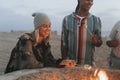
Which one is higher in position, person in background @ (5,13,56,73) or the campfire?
person in background @ (5,13,56,73)

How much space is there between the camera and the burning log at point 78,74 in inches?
213

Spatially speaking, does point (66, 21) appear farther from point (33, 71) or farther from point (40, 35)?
point (33, 71)

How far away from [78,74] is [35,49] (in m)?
0.73

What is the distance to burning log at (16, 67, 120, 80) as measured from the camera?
542 centimetres

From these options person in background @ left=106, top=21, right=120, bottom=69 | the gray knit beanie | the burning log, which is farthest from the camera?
person in background @ left=106, top=21, right=120, bottom=69

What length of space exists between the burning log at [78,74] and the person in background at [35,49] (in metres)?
0.27

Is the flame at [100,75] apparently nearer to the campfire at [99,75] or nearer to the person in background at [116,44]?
the campfire at [99,75]

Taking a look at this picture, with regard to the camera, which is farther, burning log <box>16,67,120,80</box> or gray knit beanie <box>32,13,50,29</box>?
gray knit beanie <box>32,13,50,29</box>

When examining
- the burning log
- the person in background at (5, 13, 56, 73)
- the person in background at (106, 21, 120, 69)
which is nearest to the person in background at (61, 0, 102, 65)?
the person in background at (106, 21, 120, 69)

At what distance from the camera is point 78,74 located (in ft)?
18.4

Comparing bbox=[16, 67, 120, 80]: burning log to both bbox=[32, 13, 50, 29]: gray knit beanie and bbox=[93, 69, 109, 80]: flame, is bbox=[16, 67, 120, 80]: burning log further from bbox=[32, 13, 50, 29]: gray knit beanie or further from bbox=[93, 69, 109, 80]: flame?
bbox=[32, 13, 50, 29]: gray knit beanie

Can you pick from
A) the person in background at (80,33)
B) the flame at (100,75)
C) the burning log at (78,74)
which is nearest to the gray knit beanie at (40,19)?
the person in background at (80,33)

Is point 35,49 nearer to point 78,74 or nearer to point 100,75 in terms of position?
point 78,74

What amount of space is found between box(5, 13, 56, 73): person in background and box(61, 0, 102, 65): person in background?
0.44 metres
